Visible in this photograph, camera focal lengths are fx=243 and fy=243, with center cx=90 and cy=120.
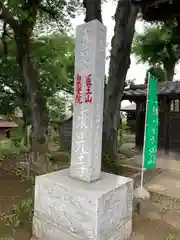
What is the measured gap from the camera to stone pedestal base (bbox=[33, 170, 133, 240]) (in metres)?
2.95

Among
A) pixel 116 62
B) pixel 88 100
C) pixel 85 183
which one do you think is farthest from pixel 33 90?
pixel 85 183

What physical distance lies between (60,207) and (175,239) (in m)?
1.72

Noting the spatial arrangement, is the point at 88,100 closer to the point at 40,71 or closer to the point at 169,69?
the point at 40,71

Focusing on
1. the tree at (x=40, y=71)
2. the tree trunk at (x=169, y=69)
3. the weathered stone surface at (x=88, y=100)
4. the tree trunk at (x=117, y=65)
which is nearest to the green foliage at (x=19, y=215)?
the weathered stone surface at (x=88, y=100)

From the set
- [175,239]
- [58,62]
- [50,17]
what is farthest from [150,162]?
[58,62]

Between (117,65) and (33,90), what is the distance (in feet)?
7.75

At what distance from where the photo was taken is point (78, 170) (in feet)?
11.2

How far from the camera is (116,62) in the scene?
20.8ft

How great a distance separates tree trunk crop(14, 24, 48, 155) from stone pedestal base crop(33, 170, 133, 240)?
3239 millimetres

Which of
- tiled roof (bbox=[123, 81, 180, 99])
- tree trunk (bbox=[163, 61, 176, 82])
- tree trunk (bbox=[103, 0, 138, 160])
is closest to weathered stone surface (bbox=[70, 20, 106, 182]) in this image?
tree trunk (bbox=[103, 0, 138, 160])

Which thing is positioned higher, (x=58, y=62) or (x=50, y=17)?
(x=50, y=17)

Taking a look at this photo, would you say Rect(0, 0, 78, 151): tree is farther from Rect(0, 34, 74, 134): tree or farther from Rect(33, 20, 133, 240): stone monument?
Rect(33, 20, 133, 240): stone monument

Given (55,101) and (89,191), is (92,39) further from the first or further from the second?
(55,101)

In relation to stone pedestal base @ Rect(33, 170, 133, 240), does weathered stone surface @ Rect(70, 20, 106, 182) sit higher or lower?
higher
